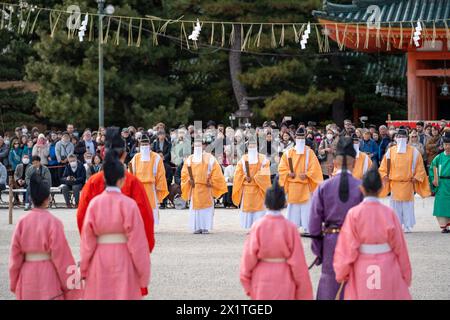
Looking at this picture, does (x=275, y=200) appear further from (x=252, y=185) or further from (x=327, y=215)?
(x=252, y=185)

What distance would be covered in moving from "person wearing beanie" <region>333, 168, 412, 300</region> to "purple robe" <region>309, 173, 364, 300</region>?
0.96m

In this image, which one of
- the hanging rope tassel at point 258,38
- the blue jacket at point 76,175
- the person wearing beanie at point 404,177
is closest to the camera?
the person wearing beanie at point 404,177

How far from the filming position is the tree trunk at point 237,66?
29.9 meters

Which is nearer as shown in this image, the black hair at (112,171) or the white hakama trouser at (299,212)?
the black hair at (112,171)

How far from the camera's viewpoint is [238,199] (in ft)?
58.8

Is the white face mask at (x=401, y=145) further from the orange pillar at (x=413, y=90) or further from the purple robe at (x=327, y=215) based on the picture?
the orange pillar at (x=413, y=90)

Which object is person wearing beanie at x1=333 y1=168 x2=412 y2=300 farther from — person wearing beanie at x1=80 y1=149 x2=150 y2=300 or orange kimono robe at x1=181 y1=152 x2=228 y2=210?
orange kimono robe at x1=181 y1=152 x2=228 y2=210

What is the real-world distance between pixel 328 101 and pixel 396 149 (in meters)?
11.4

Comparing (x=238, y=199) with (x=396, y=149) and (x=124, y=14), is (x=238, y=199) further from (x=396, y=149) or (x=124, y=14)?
(x=124, y=14)

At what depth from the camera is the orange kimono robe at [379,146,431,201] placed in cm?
1767

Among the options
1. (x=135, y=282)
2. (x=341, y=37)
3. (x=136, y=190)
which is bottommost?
(x=135, y=282)

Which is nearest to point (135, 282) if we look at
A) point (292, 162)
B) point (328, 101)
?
point (292, 162)

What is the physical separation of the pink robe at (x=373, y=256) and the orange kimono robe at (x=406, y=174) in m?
8.81

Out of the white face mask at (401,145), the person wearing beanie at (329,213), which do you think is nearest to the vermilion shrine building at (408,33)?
the white face mask at (401,145)
